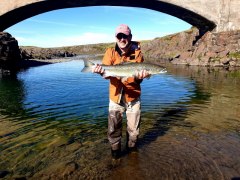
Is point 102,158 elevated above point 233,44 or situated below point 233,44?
below

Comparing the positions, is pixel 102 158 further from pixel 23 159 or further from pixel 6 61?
pixel 6 61

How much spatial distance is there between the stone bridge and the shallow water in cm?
2782

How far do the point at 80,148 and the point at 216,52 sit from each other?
133 ft


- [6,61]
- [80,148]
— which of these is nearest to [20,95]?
[80,148]

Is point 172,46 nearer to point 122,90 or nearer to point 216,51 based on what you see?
point 216,51

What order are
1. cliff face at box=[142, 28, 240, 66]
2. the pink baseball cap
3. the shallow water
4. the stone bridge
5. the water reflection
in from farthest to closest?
cliff face at box=[142, 28, 240, 66] < the stone bridge < the water reflection < the shallow water < the pink baseball cap

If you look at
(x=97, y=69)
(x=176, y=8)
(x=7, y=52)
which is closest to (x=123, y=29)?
(x=97, y=69)

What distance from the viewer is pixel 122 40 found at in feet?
24.2

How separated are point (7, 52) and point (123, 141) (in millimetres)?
34089

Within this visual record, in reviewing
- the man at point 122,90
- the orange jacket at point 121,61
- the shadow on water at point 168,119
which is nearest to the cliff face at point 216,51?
the shadow on water at point 168,119

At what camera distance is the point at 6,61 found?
3925 cm

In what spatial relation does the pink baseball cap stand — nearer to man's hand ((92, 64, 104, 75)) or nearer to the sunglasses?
the sunglasses

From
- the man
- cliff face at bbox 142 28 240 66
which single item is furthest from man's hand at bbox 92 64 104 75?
cliff face at bbox 142 28 240 66

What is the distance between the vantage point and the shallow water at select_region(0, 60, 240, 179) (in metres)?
7.44
